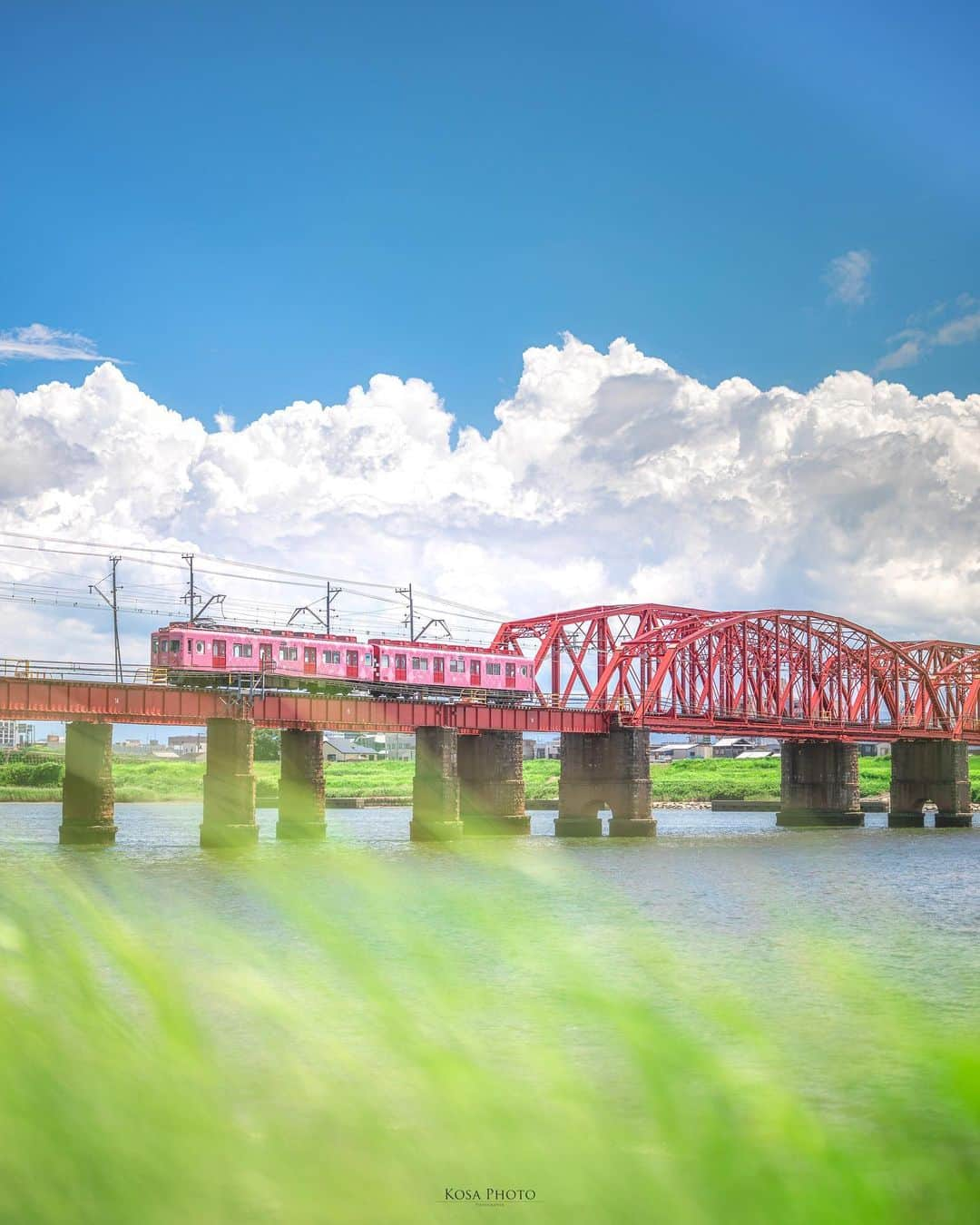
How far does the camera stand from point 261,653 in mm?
76375

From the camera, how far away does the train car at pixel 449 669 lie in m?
85.3

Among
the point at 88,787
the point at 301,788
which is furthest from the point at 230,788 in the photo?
the point at 301,788

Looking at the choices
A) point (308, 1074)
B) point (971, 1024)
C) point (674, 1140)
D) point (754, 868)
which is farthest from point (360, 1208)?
point (754, 868)

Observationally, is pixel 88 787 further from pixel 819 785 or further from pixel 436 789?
pixel 819 785

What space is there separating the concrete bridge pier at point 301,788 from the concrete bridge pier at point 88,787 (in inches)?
494

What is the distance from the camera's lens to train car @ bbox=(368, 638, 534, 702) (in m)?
85.3

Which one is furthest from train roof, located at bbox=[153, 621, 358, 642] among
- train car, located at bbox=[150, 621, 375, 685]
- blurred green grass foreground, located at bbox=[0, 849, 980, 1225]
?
blurred green grass foreground, located at bbox=[0, 849, 980, 1225]

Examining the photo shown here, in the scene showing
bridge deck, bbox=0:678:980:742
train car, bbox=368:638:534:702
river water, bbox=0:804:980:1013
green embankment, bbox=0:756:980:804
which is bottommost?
green embankment, bbox=0:756:980:804

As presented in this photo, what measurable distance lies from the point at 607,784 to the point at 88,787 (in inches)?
1585

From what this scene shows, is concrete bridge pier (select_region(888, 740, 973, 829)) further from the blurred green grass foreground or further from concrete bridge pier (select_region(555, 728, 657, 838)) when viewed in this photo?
the blurred green grass foreground

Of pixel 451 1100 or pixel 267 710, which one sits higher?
pixel 267 710

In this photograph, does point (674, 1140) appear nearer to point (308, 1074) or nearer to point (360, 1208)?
point (360, 1208)

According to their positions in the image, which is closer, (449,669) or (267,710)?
(267,710)

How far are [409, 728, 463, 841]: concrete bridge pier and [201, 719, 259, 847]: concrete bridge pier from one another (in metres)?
14.8
